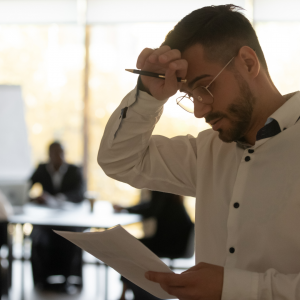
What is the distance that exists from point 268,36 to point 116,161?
15.6ft

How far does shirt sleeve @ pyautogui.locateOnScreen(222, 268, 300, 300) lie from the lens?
3.07 ft

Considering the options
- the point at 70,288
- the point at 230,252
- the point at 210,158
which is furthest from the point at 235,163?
the point at 70,288

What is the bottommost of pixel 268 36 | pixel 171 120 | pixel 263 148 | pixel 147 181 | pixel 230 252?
pixel 230 252

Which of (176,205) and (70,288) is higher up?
(176,205)

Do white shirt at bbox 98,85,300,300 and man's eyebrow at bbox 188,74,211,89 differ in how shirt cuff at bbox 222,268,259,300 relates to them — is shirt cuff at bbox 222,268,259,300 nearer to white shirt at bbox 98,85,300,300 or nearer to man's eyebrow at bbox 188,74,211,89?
white shirt at bbox 98,85,300,300

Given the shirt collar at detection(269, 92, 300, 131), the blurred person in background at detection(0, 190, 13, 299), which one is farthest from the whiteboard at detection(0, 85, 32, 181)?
the shirt collar at detection(269, 92, 300, 131)

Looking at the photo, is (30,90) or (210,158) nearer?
(210,158)

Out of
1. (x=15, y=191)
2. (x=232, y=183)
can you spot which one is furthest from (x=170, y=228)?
(x=232, y=183)

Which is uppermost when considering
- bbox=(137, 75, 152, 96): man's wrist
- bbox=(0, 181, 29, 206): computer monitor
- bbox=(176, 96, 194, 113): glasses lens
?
bbox=(137, 75, 152, 96): man's wrist

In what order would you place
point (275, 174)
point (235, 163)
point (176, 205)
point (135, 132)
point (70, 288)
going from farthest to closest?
point (70, 288) < point (176, 205) < point (135, 132) < point (235, 163) < point (275, 174)

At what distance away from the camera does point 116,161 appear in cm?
138

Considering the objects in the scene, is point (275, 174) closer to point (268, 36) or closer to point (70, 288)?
point (70, 288)

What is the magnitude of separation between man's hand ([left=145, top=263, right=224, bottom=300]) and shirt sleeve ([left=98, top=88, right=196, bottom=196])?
18.1 inches

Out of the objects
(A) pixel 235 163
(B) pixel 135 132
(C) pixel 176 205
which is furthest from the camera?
(C) pixel 176 205
